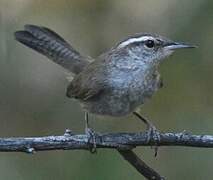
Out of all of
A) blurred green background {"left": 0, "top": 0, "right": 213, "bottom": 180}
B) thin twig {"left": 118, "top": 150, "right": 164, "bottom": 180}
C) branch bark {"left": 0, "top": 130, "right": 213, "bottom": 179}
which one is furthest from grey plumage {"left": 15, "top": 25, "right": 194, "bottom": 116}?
thin twig {"left": 118, "top": 150, "right": 164, "bottom": 180}

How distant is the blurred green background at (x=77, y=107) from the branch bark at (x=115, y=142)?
1.38m

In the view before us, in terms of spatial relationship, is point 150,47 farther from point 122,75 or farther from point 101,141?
point 101,141

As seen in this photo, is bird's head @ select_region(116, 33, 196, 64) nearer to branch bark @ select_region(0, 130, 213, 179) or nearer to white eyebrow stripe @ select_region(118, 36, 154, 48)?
white eyebrow stripe @ select_region(118, 36, 154, 48)

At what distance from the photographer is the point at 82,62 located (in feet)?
18.9

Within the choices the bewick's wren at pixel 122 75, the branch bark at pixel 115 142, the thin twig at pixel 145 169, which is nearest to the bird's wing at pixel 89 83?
the bewick's wren at pixel 122 75

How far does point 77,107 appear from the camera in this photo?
20.7 ft

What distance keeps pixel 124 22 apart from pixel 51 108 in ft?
3.03

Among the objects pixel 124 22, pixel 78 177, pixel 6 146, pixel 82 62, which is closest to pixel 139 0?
pixel 124 22

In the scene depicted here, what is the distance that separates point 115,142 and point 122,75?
104cm

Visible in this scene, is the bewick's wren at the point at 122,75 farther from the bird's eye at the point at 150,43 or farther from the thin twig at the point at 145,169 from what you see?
the thin twig at the point at 145,169

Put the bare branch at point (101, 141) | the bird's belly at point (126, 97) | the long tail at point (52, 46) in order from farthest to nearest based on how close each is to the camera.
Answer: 1. the long tail at point (52, 46)
2. the bird's belly at point (126, 97)
3. the bare branch at point (101, 141)

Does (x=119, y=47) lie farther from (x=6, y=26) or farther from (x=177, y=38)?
(x=6, y=26)

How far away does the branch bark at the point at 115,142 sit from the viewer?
373 cm

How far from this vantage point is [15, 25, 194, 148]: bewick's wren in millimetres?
4886
